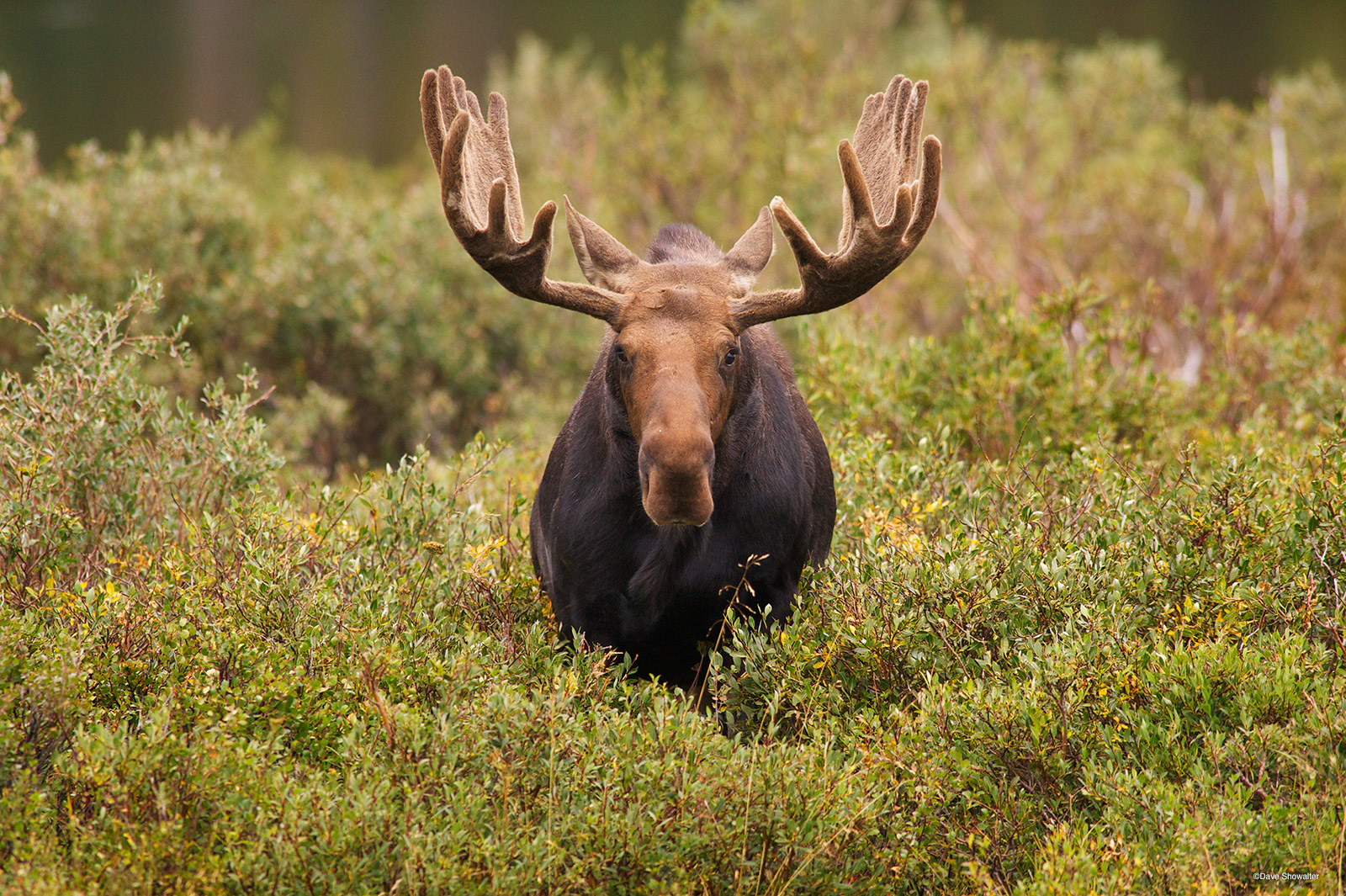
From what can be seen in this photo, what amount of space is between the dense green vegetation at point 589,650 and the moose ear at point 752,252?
128cm

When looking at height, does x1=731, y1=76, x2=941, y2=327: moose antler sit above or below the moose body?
above

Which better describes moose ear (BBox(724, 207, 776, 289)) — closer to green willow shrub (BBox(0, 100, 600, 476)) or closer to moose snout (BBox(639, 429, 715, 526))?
moose snout (BBox(639, 429, 715, 526))

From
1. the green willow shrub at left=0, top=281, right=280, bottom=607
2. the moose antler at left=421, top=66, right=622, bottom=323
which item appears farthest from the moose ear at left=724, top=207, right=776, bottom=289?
the green willow shrub at left=0, top=281, right=280, bottom=607

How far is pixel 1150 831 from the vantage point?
3.40 metres

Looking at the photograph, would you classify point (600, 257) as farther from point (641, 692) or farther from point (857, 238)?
point (641, 692)

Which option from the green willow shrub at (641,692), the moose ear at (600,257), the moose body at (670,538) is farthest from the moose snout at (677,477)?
the moose ear at (600,257)

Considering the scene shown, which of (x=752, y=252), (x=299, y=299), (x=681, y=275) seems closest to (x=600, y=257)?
(x=681, y=275)

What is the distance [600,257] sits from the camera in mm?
4852

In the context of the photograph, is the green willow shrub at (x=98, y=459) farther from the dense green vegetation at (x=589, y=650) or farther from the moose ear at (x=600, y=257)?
the moose ear at (x=600, y=257)

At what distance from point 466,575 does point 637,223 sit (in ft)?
28.5

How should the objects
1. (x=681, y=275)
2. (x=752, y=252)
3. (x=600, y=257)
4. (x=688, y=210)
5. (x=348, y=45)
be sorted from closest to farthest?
(x=681, y=275) → (x=600, y=257) → (x=752, y=252) → (x=688, y=210) → (x=348, y=45)

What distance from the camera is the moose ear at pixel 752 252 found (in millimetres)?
4891

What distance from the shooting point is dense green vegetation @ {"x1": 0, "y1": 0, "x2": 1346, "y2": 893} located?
3379mm

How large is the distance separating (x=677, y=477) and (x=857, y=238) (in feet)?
4.02
